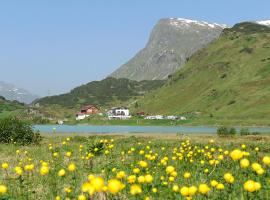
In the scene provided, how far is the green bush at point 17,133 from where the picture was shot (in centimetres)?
3344

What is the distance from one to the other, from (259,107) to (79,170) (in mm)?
157366

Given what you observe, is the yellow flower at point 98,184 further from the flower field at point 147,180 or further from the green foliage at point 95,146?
the green foliage at point 95,146

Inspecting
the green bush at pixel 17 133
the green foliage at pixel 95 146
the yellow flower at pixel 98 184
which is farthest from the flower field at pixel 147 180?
the green bush at pixel 17 133

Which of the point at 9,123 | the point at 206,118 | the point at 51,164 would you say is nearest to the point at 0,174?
the point at 51,164

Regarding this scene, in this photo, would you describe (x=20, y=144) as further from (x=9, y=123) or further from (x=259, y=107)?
(x=259, y=107)

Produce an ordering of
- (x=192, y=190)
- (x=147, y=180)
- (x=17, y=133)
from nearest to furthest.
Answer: (x=192, y=190), (x=147, y=180), (x=17, y=133)

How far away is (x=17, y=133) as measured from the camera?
33656 mm

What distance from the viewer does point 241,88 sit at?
625 feet

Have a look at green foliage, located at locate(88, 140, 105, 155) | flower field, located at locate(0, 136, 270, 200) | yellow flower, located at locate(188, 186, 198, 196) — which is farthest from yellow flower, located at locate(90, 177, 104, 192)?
green foliage, located at locate(88, 140, 105, 155)

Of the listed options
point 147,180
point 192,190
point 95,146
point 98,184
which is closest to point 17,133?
point 95,146

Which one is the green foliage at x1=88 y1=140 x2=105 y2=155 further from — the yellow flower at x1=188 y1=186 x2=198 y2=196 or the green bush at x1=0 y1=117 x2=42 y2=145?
the yellow flower at x1=188 y1=186 x2=198 y2=196

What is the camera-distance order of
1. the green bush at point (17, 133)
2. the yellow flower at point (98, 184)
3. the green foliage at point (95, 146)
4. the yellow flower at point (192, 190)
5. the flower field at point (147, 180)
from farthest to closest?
the green bush at point (17, 133) → the green foliage at point (95, 146) → the flower field at point (147, 180) → the yellow flower at point (192, 190) → the yellow flower at point (98, 184)

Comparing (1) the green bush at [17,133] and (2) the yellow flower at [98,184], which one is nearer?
(2) the yellow flower at [98,184]

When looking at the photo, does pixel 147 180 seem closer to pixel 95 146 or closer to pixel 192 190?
pixel 192 190
